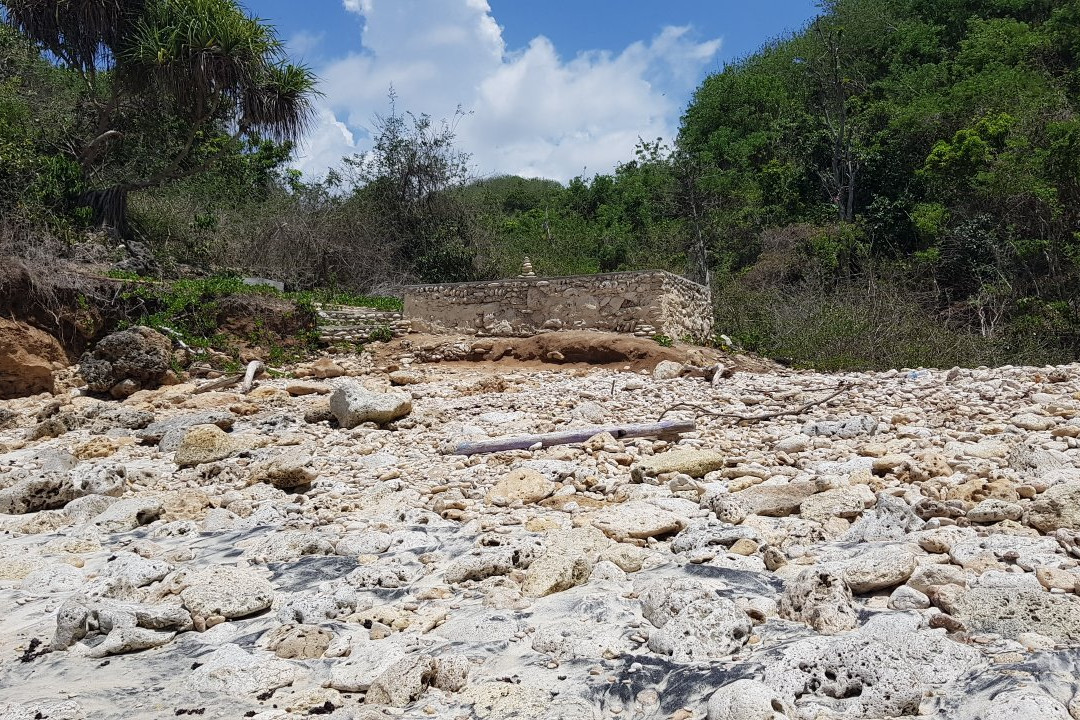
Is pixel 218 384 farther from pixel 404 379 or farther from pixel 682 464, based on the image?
pixel 682 464

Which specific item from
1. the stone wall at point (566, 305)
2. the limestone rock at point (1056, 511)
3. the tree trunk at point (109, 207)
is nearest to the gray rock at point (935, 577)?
the limestone rock at point (1056, 511)

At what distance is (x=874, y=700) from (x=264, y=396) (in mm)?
7503

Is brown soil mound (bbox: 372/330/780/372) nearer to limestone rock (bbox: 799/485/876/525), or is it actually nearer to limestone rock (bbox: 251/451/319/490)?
→ limestone rock (bbox: 251/451/319/490)

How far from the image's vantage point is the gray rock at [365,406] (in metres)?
6.70

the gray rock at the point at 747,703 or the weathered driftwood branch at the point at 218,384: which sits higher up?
the weathered driftwood branch at the point at 218,384

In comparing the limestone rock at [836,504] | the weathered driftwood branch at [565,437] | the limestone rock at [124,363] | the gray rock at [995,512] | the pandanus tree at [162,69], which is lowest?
the limestone rock at [836,504]

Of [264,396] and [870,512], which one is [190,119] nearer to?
[264,396]

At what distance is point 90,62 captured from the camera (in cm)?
1372

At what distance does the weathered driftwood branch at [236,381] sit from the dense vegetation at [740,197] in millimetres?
3211

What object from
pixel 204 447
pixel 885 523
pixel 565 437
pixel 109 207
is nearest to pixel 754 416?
pixel 565 437

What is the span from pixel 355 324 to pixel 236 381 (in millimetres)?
2275

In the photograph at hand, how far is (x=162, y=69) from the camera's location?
1311 cm

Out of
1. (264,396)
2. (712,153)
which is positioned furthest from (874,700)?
(712,153)

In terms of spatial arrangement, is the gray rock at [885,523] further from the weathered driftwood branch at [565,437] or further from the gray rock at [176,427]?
the gray rock at [176,427]
